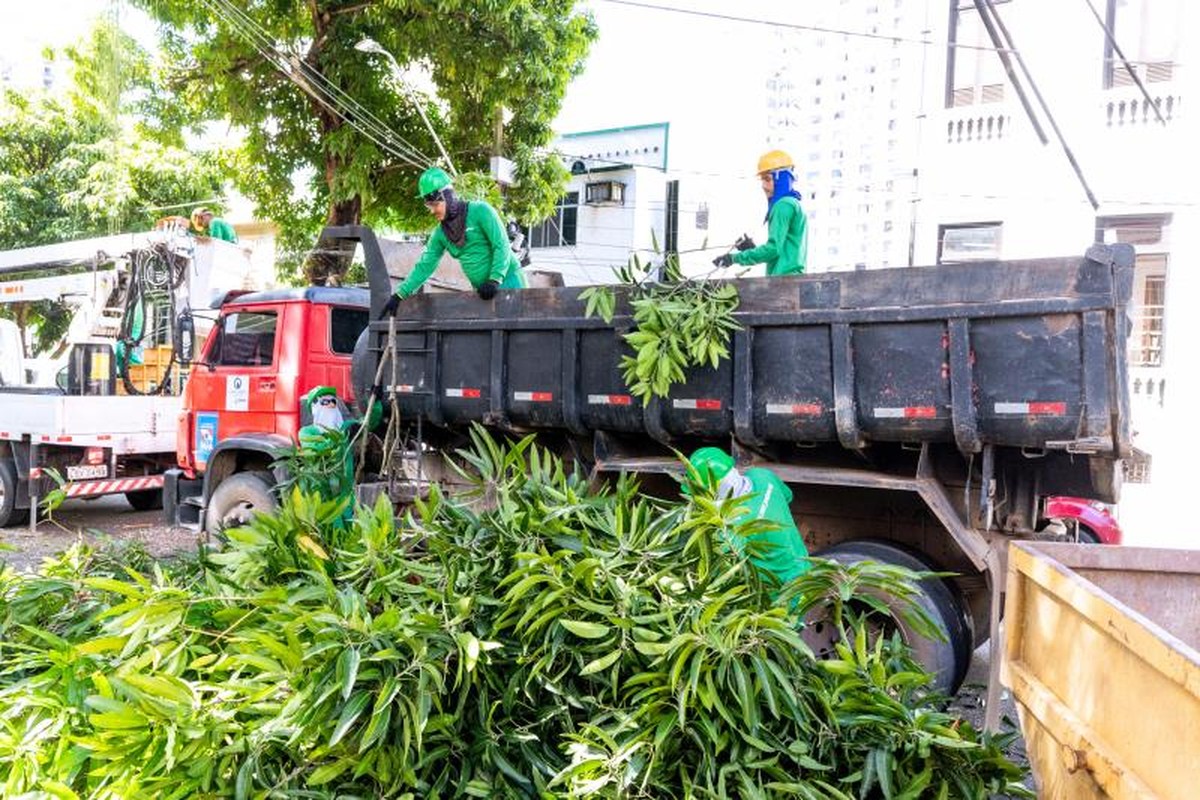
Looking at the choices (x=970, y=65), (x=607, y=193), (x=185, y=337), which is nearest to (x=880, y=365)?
(x=185, y=337)

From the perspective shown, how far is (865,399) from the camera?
4.61m

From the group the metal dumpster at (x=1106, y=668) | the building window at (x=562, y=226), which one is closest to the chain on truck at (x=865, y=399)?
the metal dumpster at (x=1106, y=668)

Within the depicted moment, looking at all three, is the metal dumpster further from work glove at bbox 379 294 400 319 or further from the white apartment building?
the white apartment building

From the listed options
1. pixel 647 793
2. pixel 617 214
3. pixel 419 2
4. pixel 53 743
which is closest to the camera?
pixel 647 793

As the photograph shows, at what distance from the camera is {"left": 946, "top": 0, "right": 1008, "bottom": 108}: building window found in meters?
12.3

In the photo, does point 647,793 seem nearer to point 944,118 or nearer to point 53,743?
point 53,743

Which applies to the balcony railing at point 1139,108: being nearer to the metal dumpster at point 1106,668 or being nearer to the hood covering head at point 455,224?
the hood covering head at point 455,224

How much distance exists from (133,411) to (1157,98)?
11705mm

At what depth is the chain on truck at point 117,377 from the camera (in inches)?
371

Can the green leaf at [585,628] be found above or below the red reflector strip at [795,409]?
below

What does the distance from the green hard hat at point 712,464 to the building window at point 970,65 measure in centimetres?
1003

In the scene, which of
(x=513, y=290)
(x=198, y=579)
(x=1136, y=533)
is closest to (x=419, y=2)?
(x=513, y=290)

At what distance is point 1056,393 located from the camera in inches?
164

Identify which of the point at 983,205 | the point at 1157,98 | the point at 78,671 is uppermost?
the point at 1157,98
